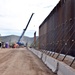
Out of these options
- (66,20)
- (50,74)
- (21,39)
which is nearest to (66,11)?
(66,20)

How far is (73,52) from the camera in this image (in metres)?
22.0

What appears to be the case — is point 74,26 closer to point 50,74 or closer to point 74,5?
point 74,5

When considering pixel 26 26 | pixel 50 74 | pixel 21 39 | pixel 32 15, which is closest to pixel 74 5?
pixel 50 74

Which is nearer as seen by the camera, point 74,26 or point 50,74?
point 50,74

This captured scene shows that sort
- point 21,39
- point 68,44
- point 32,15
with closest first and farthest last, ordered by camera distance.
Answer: point 68,44 → point 32,15 → point 21,39

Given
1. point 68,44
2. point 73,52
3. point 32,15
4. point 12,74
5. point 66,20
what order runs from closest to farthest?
point 12,74
point 73,52
point 68,44
point 66,20
point 32,15

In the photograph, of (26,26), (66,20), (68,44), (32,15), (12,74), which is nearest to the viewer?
(12,74)

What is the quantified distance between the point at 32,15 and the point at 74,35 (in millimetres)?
94766

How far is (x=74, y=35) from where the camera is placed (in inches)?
871

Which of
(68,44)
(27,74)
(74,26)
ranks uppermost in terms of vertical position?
(74,26)

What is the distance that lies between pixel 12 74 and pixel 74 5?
1254 cm

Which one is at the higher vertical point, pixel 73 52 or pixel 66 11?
pixel 66 11

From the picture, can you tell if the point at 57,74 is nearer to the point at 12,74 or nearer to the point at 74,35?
the point at 12,74

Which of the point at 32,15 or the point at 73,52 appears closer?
the point at 73,52
